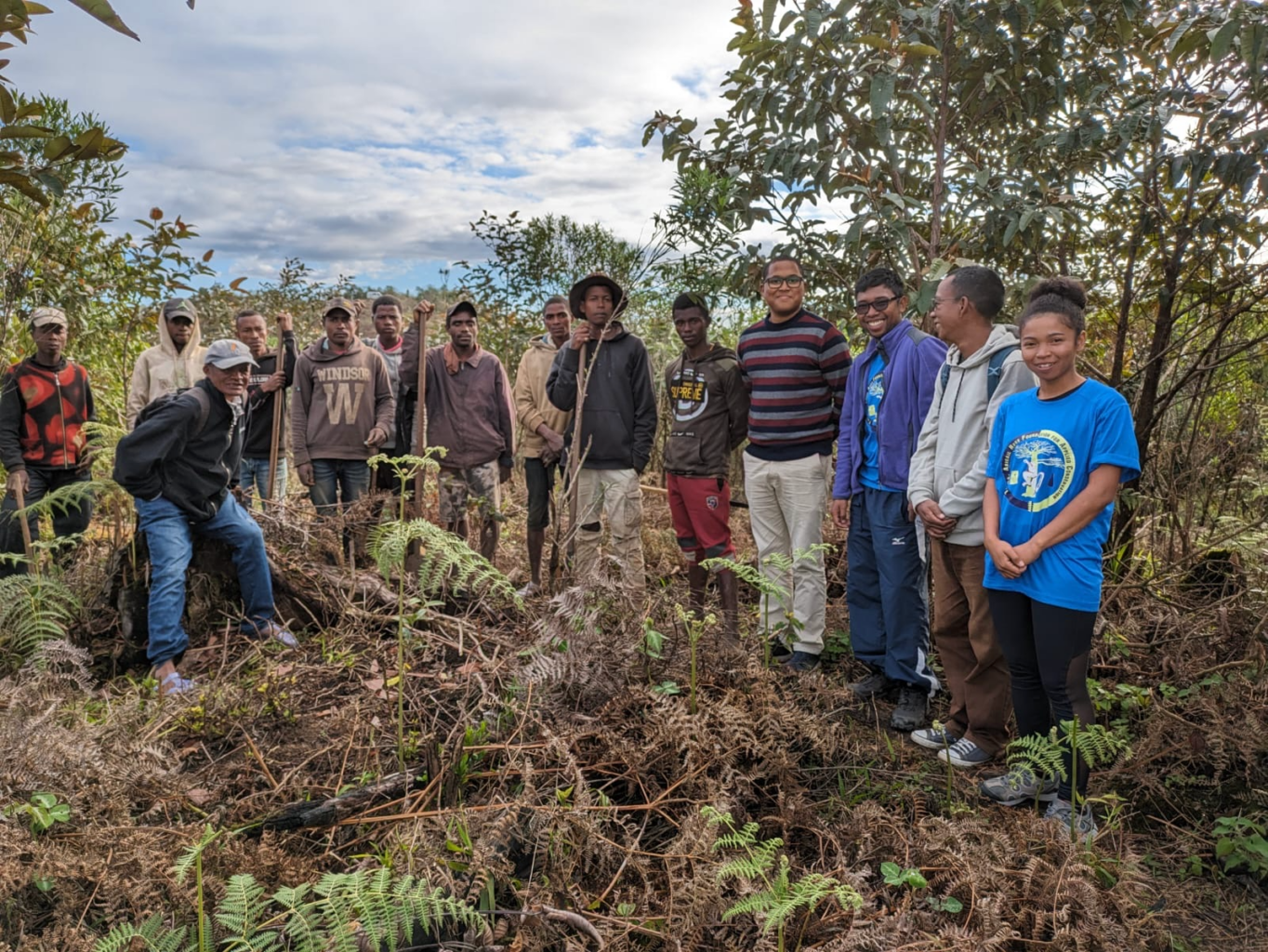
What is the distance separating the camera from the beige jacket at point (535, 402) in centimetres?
573

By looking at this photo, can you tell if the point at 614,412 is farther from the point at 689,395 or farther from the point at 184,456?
the point at 184,456

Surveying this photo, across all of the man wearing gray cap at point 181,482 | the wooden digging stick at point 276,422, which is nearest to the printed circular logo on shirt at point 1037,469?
the man wearing gray cap at point 181,482

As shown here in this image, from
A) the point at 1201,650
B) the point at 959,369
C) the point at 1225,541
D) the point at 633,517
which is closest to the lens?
the point at 959,369

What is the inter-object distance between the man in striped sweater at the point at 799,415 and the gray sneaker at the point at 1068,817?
1.54m

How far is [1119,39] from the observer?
13.8ft

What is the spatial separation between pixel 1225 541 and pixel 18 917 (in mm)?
5714

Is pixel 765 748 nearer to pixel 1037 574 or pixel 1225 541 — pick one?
pixel 1037 574

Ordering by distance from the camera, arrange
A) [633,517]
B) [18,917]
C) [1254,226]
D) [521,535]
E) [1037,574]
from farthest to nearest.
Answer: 1. [521,535]
2. [633,517]
3. [1254,226]
4. [1037,574]
5. [18,917]

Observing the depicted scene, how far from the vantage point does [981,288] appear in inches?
133

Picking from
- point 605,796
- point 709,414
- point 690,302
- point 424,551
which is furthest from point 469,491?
point 605,796

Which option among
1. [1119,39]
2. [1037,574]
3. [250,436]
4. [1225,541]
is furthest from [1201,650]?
[250,436]

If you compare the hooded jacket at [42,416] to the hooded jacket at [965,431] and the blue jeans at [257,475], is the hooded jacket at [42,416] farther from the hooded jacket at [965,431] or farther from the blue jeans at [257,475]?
the hooded jacket at [965,431]

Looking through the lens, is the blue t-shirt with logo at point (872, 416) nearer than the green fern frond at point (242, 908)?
No

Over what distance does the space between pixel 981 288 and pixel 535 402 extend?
3.32 meters
